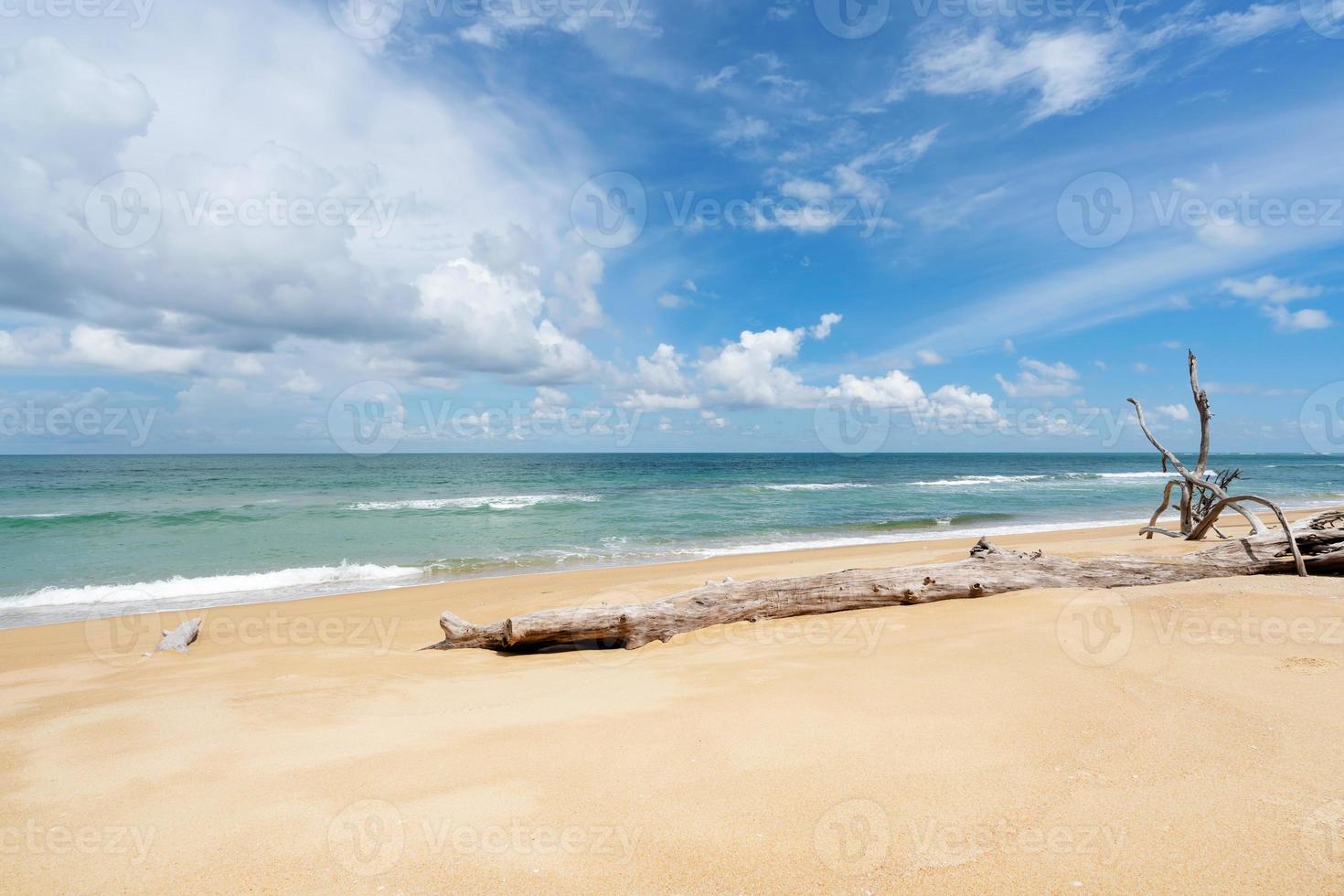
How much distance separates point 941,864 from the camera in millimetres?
2541

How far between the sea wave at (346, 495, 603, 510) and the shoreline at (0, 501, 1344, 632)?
1449cm

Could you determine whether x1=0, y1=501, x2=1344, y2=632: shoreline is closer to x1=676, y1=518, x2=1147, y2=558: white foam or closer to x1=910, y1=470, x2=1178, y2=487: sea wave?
x1=676, y1=518, x2=1147, y2=558: white foam

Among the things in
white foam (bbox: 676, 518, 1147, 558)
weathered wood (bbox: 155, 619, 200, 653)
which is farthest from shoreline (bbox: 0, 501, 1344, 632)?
weathered wood (bbox: 155, 619, 200, 653)

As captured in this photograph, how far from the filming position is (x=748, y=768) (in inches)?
133

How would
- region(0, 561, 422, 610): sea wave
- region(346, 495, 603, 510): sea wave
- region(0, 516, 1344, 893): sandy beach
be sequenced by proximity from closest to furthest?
region(0, 516, 1344, 893): sandy beach < region(0, 561, 422, 610): sea wave < region(346, 495, 603, 510): sea wave

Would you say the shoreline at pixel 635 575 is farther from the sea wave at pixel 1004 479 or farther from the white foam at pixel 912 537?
the sea wave at pixel 1004 479

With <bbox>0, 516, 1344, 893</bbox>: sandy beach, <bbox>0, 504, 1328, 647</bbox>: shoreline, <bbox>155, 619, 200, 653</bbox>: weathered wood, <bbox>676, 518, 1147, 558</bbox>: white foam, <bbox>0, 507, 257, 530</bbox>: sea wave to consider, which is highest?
<bbox>0, 507, 257, 530</bbox>: sea wave

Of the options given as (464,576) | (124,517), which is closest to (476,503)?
(124,517)

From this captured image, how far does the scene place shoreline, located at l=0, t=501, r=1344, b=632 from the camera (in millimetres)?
11844

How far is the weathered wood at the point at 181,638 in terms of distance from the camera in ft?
26.6

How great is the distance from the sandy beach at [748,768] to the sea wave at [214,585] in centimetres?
848

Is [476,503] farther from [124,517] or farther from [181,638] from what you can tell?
[181,638]

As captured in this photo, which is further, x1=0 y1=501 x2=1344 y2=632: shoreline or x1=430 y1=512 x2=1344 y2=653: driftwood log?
x1=0 y1=501 x2=1344 y2=632: shoreline

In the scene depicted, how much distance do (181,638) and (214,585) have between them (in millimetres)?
6865
